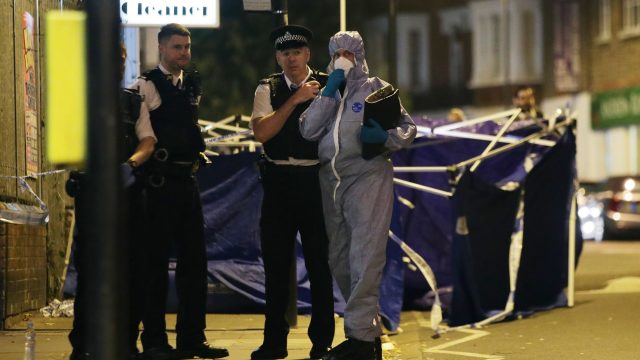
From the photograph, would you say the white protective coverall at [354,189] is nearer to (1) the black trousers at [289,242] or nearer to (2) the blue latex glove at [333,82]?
(2) the blue latex glove at [333,82]

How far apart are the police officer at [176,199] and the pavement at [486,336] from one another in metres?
0.42

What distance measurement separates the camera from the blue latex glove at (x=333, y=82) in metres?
7.88

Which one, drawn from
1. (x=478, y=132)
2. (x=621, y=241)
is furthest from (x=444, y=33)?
(x=478, y=132)

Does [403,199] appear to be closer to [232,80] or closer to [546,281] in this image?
[546,281]

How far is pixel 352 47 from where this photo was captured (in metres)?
7.99

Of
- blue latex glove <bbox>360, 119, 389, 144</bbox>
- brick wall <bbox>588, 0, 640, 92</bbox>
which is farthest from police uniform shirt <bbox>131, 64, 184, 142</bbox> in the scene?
brick wall <bbox>588, 0, 640, 92</bbox>

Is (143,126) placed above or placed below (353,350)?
above

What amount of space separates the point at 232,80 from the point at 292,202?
3043 cm

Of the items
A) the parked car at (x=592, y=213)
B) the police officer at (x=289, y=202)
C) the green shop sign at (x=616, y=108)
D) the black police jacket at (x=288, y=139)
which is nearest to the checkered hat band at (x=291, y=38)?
the police officer at (x=289, y=202)

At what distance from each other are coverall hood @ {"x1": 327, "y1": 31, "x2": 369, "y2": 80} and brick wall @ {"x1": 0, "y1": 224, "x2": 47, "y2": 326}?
3.20 metres

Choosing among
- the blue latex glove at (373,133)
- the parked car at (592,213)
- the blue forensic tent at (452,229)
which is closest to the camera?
the blue latex glove at (373,133)

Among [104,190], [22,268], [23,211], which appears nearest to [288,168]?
[23,211]

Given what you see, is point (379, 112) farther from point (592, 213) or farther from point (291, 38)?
point (592, 213)

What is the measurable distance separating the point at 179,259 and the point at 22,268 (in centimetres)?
259
